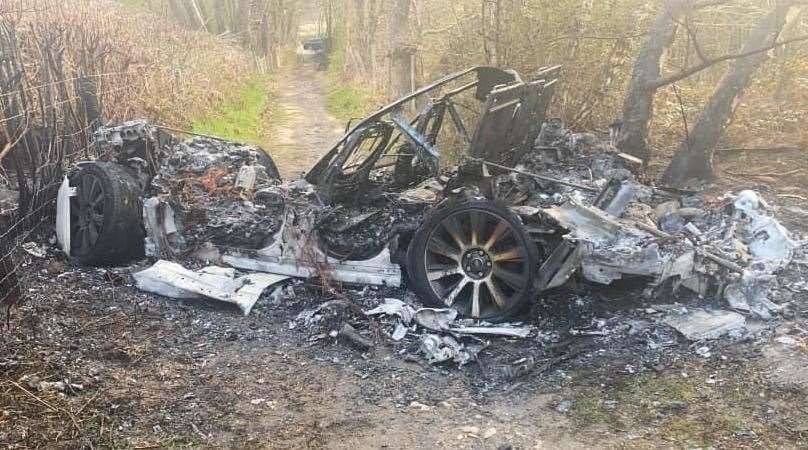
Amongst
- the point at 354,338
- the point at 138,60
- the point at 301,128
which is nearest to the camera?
the point at 354,338

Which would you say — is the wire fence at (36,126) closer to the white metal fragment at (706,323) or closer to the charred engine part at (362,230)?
the charred engine part at (362,230)

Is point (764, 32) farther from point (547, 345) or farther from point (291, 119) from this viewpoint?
point (291, 119)

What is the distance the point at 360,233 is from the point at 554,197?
1.80 metres

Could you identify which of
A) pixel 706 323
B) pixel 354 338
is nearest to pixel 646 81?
pixel 706 323

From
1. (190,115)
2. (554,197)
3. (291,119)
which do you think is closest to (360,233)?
(554,197)

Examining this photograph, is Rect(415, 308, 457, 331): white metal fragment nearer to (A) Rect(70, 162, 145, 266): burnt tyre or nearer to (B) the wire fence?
(A) Rect(70, 162, 145, 266): burnt tyre

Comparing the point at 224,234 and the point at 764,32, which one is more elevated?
the point at 764,32

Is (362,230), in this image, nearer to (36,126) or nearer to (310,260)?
(310,260)

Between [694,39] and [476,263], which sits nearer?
[476,263]

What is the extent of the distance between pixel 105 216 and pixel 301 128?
31.5 ft

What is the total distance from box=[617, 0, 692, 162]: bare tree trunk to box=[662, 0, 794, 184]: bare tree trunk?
0.46 meters

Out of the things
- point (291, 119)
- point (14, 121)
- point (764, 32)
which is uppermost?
point (764, 32)

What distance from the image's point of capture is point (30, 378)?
4137 mm

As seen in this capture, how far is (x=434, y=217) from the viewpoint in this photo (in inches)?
208
